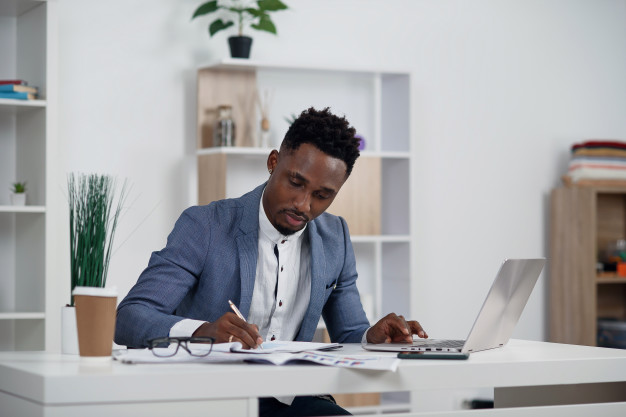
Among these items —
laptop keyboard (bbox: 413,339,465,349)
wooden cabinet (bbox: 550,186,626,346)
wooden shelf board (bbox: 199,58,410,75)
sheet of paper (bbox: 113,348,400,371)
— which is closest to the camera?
sheet of paper (bbox: 113,348,400,371)

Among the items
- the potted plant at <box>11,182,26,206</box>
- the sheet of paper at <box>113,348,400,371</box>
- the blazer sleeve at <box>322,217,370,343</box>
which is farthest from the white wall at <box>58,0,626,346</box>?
the sheet of paper at <box>113,348,400,371</box>

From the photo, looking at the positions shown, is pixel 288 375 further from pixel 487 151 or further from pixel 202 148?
pixel 487 151

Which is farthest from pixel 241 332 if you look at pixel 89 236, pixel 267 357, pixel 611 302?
pixel 611 302

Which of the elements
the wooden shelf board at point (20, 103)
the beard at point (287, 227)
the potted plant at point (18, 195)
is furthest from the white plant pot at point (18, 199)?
the beard at point (287, 227)

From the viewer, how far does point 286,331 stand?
7.79 feet

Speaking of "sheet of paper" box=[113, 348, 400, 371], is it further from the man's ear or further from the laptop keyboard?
the man's ear

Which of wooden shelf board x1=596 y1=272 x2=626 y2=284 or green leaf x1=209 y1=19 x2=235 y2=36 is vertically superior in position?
green leaf x1=209 y1=19 x2=235 y2=36

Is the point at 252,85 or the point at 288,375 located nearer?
the point at 288,375

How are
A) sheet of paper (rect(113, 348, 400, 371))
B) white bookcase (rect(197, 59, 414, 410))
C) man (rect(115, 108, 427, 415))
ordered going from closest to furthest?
1. sheet of paper (rect(113, 348, 400, 371))
2. man (rect(115, 108, 427, 415))
3. white bookcase (rect(197, 59, 414, 410))

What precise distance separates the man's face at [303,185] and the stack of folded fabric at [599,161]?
2975 mm

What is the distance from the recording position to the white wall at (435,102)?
13.5 feet

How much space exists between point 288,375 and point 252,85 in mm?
2879

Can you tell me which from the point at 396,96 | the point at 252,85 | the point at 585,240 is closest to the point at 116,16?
the point at 252,85

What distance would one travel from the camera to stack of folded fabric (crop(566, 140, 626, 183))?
4910 millimetres
